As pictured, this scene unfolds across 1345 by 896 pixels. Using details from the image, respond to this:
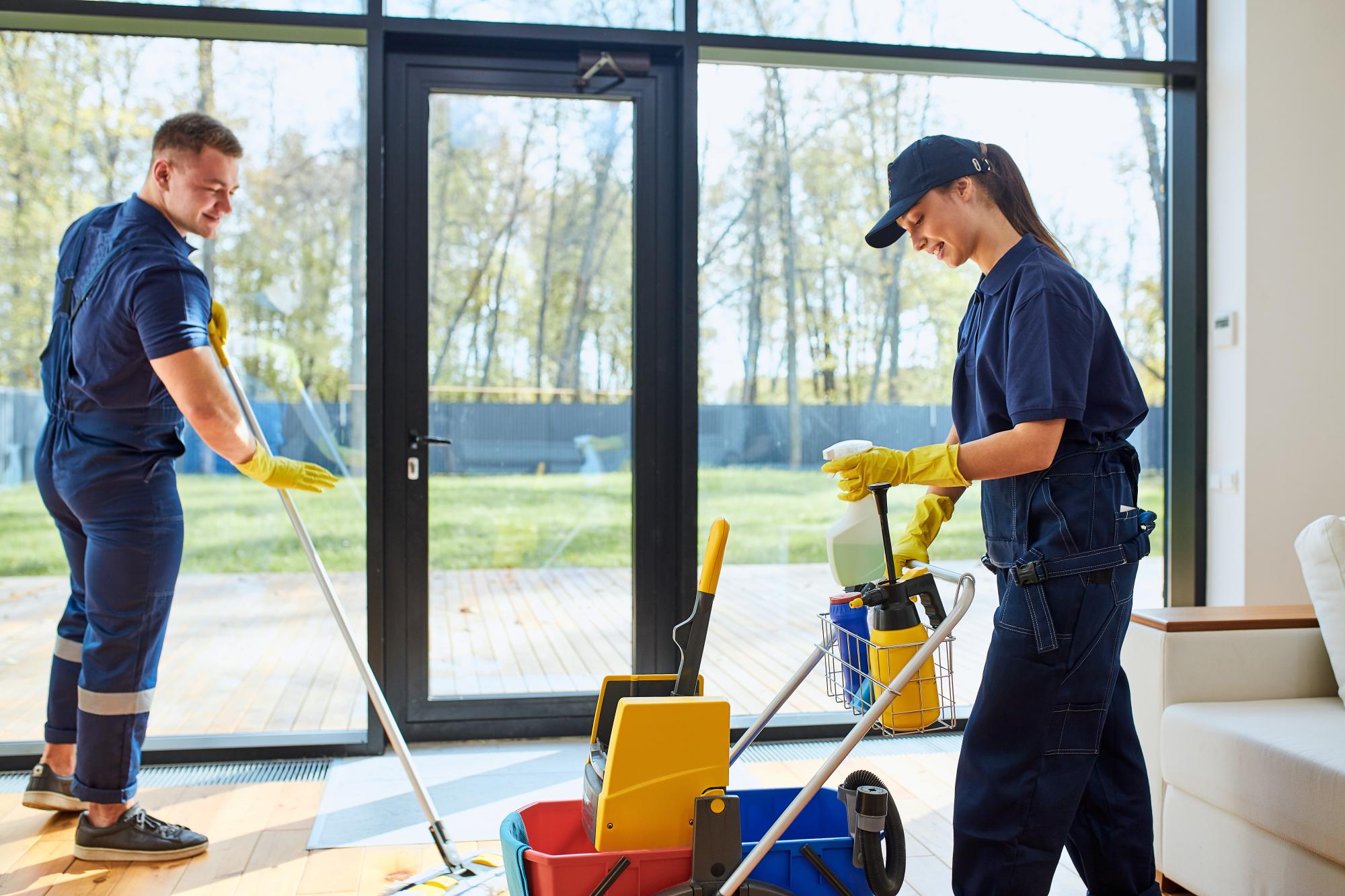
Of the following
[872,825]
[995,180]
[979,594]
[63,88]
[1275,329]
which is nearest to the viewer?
[872,825]

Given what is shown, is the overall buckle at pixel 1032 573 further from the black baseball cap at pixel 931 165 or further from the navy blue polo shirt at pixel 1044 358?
the black baseball cap at pixel 931 165

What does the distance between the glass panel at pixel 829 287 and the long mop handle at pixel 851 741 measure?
182 centimetres

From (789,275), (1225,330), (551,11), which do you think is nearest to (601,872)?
(789,275)

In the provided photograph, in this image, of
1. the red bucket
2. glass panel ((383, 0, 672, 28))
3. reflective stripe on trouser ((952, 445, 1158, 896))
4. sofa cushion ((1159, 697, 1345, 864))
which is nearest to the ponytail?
reflective stripe on trouser ((952, 445, 1158, 896))

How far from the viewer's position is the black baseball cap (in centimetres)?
185

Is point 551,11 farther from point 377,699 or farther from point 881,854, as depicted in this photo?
point 881,854

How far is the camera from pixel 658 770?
167 cm

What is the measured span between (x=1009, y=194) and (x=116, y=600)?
217 cm

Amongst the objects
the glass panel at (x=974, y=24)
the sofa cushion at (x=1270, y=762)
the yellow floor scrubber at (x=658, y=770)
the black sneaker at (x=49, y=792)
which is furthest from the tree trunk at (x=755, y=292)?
the black sneaker at (x=49, y=792)

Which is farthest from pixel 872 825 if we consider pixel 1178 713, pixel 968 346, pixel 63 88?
pixel 63 88

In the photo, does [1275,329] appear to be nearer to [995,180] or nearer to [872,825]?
[995,180]

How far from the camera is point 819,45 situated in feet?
11.1

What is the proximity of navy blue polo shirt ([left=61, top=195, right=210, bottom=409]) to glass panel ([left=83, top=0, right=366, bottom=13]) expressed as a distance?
2.90 feet

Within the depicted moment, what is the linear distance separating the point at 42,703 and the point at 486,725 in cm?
131
